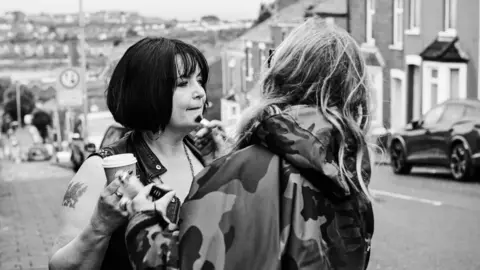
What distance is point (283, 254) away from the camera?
2594 mm

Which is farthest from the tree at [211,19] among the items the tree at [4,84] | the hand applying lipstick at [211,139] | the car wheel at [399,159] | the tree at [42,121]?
the hand applying lipstick at [211,139]

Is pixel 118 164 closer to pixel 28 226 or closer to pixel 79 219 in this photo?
pixel 79 219

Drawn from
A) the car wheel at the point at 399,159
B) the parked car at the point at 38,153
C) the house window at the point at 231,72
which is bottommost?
the parked car at the point at 38,153

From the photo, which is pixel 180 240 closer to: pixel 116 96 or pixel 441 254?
pixel 116 96

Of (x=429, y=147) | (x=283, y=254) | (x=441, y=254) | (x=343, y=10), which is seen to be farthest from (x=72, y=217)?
(x=343, y=10)

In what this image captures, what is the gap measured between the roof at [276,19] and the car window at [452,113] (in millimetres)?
27129

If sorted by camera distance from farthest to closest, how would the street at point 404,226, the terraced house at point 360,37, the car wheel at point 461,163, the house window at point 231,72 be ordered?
the house window at point 231,72, the terraced house at point 360,37, the car wheel at point 461,163, the street at point 404,226

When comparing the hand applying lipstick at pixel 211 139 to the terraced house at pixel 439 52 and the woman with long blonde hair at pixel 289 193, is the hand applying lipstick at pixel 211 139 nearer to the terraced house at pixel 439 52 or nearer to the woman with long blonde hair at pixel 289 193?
the woman with long blonde hair at pixel 289 193

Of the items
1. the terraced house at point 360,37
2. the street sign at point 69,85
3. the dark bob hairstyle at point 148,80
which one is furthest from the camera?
the terraced house at point 360,37

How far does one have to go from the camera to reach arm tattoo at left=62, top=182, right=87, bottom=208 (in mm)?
3100

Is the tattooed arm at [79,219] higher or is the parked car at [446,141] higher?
the tattooed arm at [79,219]

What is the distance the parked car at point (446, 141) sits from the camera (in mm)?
18047

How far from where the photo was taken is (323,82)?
2768 mm

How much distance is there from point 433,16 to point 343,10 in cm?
1036
